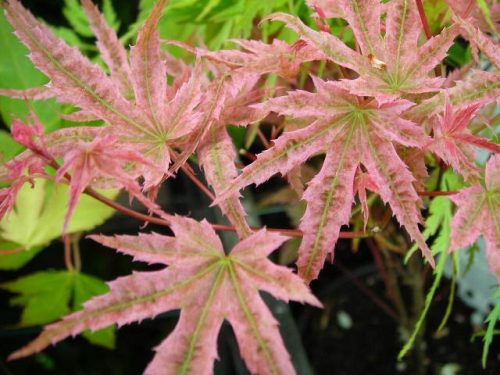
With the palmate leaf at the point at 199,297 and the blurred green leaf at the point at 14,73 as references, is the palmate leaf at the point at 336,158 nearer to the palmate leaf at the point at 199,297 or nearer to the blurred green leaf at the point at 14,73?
the palmate leaf at the point at 199,297

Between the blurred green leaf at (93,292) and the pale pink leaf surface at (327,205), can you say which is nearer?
the pale pink leaf surface at (327,205)

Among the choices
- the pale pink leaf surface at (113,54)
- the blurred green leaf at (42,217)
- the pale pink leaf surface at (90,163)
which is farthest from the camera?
the blurred green leaf at (42,217)

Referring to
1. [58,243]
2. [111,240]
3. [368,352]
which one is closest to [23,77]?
[58,243]

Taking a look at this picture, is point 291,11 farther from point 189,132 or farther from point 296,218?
point 296,218

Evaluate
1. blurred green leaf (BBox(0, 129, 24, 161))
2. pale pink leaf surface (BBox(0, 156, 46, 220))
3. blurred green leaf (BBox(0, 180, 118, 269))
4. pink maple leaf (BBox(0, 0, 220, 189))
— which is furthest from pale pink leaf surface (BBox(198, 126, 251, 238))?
blurred green leaf (BBox(0, 129, 24, 161))

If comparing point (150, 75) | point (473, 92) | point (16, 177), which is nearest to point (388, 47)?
point (473, 92)

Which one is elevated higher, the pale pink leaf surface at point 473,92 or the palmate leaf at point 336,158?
the pale pink leaf surface at point 473,92

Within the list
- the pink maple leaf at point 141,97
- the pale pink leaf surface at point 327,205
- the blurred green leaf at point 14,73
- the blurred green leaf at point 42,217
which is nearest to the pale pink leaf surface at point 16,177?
the pink maple leaf at point 141,97
